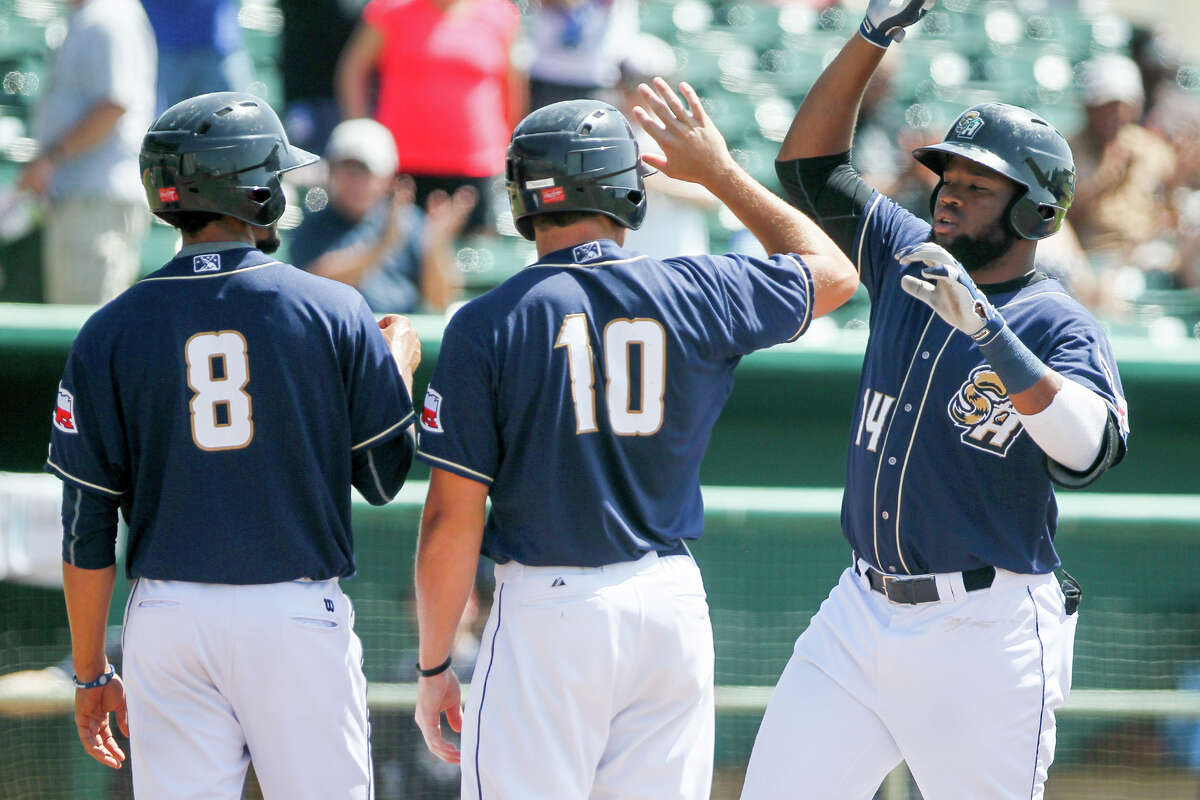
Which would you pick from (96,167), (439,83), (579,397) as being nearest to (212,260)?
(579,397)

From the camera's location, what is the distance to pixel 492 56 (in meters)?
6.28

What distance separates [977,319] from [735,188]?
0.61 m

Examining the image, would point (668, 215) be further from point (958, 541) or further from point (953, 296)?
point (953, 296)

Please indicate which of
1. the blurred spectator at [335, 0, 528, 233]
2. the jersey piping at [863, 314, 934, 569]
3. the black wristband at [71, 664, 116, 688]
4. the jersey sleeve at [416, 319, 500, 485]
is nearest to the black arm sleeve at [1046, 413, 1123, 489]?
the jersey piping at [863, 314, 934, 569]

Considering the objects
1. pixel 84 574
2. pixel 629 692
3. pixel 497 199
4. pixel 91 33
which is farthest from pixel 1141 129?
pixel 84 574

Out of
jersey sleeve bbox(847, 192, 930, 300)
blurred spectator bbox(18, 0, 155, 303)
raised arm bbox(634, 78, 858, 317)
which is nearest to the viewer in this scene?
raised arm bbox(634, 78, 858, 317)

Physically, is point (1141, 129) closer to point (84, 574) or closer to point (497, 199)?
point (497, 199)

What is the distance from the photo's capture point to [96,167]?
5.38m

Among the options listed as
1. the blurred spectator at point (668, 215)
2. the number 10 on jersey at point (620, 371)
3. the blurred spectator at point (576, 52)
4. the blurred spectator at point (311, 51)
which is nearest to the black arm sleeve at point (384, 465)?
the number 10 on jersey at point (620, 371)

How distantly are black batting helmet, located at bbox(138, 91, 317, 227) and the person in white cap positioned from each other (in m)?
4.79

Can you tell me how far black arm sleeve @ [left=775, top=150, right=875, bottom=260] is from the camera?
10.9ft

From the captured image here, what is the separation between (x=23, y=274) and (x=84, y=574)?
11.8 feet

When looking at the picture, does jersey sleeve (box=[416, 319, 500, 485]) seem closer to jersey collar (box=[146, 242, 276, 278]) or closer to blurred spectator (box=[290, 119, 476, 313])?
jersey collar (box=[146, 242, 276, 278])

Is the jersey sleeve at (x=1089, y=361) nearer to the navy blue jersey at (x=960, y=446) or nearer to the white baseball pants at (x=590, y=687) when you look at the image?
the navy blue jersey at (x=960, y=446)
